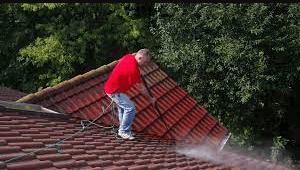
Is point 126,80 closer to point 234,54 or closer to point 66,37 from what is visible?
point 234,54

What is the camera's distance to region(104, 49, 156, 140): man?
4625 millimetres

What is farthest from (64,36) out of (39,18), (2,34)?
(2,34)

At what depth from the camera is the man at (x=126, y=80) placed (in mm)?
4625

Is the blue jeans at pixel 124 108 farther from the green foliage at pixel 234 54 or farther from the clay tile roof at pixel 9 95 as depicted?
the green foliage at pixel 234 54

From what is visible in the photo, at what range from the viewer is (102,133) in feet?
16.1

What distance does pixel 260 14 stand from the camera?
13172 millimetres

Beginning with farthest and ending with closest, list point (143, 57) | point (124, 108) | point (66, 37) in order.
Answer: point (66, 37) → point (124, 108) → point (143, 57)

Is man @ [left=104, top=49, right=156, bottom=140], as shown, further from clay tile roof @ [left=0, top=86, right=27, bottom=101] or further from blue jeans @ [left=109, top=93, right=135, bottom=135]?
clay tile roof @ [left=0, top=86, right=27, bottom=101]

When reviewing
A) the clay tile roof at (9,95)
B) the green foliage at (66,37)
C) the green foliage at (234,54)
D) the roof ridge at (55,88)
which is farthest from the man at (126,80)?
the green foliage at (66,37)

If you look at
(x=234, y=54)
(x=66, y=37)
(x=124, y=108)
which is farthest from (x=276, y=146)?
(x=124, y=108)

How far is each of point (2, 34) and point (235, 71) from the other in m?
11.6

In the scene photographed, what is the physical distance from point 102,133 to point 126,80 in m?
0.81

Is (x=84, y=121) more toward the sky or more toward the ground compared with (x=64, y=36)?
more toward the ground

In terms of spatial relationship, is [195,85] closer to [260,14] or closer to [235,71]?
[235,71]
